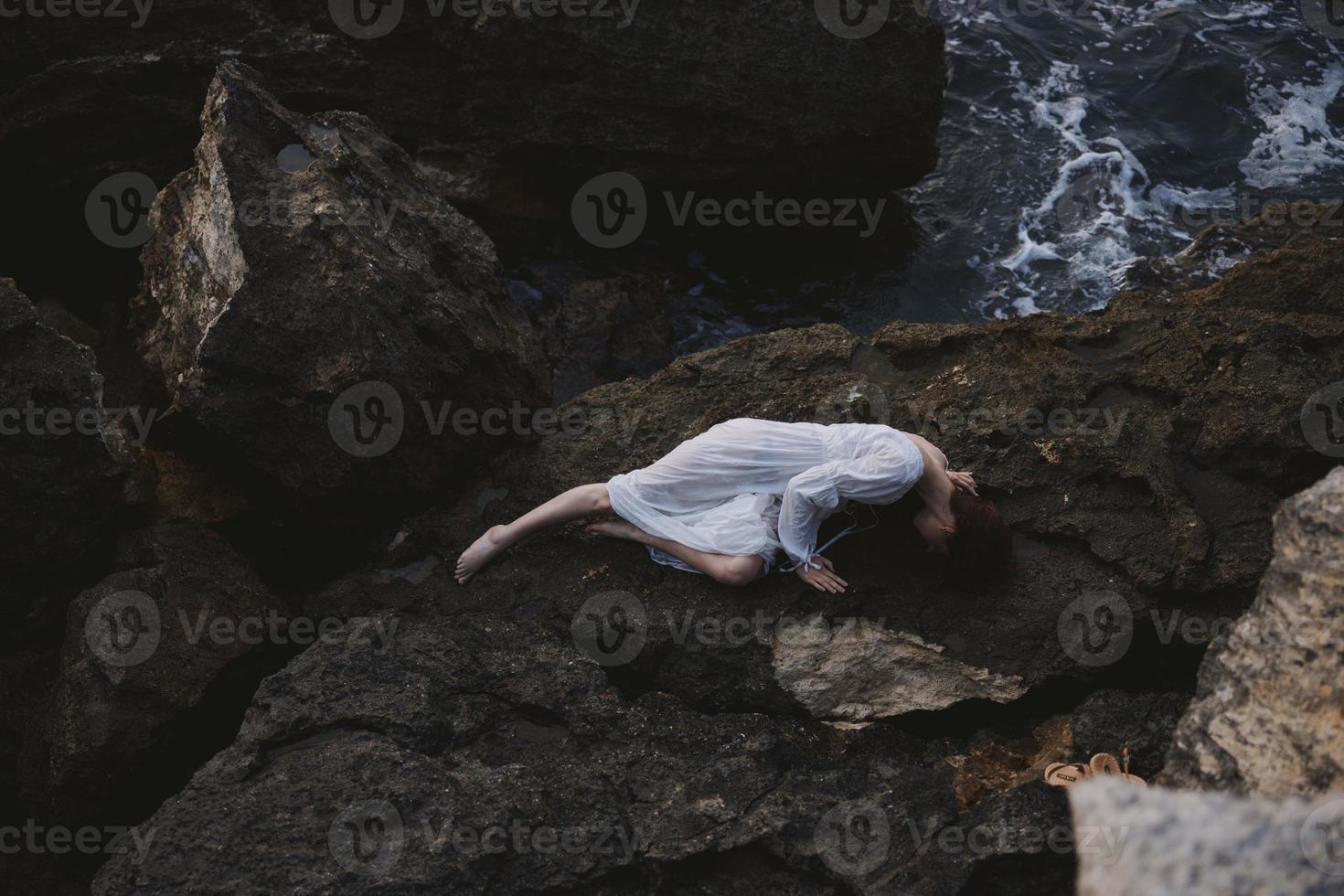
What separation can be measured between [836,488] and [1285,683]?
7.45 feet

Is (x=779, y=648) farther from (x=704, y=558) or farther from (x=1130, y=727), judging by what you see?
(x=1130, y=727)

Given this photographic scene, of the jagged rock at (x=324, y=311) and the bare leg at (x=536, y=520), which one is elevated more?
the jagged rock at (x=324, y=311)

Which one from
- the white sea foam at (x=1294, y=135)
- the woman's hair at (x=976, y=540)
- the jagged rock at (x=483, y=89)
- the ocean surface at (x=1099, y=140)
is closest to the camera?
the woman's hair at (x=976, y=540)

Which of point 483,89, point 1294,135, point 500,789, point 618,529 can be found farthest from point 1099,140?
point 500,789

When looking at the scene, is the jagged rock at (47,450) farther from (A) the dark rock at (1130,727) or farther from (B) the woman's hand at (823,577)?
(A) the dark rock at (1130,727)

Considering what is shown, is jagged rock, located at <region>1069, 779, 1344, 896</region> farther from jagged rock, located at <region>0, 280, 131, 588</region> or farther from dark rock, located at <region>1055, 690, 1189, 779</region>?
jagged rock, located at <region>0, 280, 131, 588</region>

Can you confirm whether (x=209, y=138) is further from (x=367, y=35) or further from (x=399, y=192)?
(x=367, y=35)

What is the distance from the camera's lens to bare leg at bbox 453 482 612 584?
20.1 ft

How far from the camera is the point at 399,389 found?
20.4 feet


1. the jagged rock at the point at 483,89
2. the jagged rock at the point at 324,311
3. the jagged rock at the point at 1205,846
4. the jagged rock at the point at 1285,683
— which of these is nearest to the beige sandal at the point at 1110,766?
the jagged rock at the point at 1285,683

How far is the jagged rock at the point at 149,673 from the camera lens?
5812 millimetres

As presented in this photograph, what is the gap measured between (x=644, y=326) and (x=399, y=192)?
2.60 meters

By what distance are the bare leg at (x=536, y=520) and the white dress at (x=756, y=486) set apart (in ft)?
0.31

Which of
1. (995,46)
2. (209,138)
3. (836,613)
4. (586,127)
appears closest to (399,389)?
(209,138)
